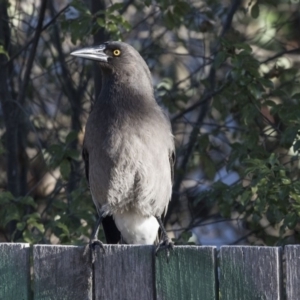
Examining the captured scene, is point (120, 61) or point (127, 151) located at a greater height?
point (120, 61)

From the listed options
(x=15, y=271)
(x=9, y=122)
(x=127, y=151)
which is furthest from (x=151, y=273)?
(x=9, y=122)

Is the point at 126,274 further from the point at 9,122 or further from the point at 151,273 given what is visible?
the point at 9,122

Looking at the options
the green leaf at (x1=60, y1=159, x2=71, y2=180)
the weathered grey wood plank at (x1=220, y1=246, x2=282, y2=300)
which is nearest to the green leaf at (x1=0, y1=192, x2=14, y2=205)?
the green leaf at (x1=60, y1=159, x2=71, y2=180)

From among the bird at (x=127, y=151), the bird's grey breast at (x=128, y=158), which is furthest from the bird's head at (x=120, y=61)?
the bird's grey breast at (x=128, y=158)

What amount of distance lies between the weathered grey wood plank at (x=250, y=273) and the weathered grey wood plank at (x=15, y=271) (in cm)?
77

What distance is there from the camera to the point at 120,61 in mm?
5793

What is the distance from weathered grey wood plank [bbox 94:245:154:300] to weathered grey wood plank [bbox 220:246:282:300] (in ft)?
0.98

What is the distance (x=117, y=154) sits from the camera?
5.29 metres

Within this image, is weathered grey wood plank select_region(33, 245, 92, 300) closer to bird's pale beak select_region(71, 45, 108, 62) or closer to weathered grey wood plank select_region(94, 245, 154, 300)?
weathered grey wood plank select_region(94, 245, 154, 300)

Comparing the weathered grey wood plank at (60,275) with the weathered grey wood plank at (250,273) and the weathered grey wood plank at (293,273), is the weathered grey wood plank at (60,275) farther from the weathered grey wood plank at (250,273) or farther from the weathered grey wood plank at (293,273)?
the weathered grey wood plank at (293,273)

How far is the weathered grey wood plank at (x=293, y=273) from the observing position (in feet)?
10.6

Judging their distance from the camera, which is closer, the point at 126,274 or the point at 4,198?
the point at 126,274

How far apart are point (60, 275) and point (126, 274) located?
0.26 meters

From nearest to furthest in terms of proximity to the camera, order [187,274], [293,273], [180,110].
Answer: [293,273] < [187,274] < [180,110]
